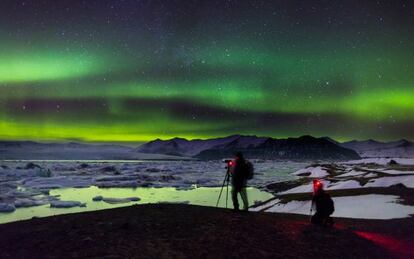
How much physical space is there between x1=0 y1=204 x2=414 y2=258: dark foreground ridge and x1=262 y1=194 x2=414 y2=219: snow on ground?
8.54 metres

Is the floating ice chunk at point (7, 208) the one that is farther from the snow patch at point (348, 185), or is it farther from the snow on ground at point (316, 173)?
the snow on ground at point (316, 173)

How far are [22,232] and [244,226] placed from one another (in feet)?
23.9

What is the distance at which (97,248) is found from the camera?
10.8m

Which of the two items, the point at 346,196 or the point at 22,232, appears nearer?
the point at 22,232

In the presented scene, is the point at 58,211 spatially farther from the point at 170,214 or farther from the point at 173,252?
the point at 173,252

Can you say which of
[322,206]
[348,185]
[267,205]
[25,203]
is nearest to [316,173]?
[348,185]

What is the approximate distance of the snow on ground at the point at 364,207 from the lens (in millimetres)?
24484

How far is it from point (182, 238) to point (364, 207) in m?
18.5

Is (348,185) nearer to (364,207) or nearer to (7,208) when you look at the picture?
(364,207)

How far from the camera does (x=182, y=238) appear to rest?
1205cm

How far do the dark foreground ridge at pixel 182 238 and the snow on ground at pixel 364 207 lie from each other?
8.54 m

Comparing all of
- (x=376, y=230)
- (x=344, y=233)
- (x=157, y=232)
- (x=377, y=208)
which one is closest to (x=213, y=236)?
(x=157, y=232)

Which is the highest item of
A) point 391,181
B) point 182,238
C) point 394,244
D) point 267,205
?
point 182,238

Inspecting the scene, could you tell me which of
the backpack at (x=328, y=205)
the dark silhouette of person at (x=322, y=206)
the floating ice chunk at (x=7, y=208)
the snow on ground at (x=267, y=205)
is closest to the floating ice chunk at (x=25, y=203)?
Answer: the floating ice chunk at (x=7, y=208)
